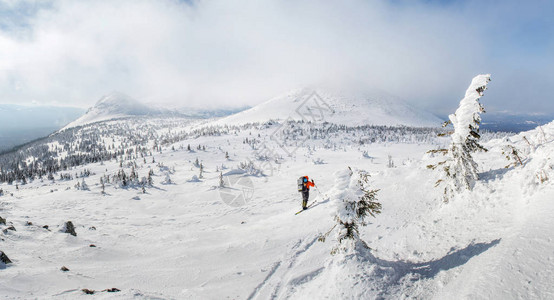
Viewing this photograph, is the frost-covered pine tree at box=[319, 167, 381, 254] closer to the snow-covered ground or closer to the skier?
the snow-covered ground

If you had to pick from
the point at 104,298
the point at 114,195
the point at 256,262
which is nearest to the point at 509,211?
the point at 256,262

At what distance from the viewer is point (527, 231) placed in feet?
17.9

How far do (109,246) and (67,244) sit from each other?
145cm

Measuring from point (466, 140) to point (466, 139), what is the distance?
0.07 metres

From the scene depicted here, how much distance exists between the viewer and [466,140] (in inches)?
328

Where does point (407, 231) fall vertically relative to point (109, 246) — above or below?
above

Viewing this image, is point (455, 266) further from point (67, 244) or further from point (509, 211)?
point (67, 244)

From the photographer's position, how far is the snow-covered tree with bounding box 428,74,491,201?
807cm

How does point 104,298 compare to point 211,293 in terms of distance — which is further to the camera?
point 211,293

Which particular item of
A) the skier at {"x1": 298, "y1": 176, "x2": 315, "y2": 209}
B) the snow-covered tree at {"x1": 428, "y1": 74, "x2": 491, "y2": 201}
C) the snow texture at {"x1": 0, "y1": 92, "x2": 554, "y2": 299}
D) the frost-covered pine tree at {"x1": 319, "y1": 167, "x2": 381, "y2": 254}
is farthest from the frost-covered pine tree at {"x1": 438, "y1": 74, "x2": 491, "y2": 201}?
the skier at {"x1": 298, "y1": 176, "x2": 315, "y2": 209}

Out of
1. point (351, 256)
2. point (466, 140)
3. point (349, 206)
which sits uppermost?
point (466, 140)

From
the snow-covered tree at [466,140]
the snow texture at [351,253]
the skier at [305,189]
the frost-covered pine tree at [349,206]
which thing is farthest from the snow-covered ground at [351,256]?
the skier at [305,189]

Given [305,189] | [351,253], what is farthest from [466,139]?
[305,189]

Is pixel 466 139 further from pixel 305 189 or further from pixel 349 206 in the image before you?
Answer: pixel 305 189
